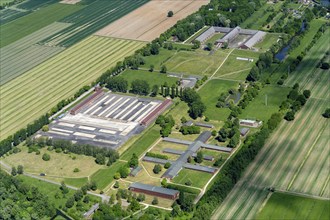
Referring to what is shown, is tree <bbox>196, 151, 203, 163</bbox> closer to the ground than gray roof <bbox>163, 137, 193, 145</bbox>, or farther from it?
farther from it

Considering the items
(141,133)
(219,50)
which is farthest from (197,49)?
(141,133)

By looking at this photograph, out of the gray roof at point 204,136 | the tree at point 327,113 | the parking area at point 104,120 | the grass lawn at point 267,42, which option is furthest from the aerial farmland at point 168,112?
the grass lawn at point 267,42

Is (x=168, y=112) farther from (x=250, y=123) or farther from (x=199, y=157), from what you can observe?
(x=199, y=157)

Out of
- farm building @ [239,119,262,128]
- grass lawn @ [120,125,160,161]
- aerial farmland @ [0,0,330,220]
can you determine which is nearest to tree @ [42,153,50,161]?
aerial farmland @ [0,0,330,220]

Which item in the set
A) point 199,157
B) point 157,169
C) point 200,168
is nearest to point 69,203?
point 157,169

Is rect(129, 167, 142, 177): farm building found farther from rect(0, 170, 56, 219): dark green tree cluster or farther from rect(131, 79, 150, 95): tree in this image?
rect(131, 79, 150, 95): tree

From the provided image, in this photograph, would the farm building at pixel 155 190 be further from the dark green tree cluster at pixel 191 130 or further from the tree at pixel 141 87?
the tree at pixel 141 87
